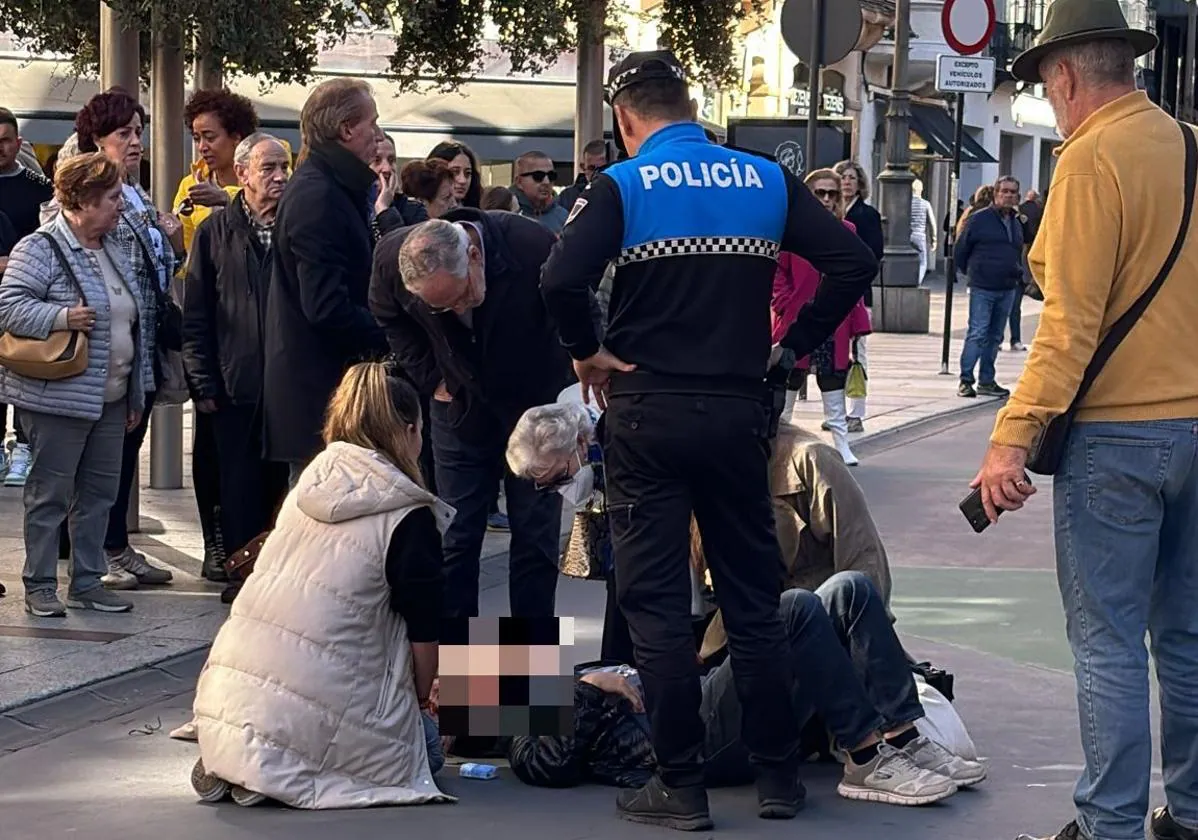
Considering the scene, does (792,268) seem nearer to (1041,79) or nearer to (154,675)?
(154,675)

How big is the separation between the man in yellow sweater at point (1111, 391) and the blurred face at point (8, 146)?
662cm

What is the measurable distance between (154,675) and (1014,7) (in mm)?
51181

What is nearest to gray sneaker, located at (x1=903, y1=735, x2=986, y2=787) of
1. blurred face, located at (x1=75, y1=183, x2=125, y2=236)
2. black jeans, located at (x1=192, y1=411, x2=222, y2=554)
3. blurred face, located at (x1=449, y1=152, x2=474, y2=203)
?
blurred face, located at (x1=75, y1=183, x2=125, y2=236)

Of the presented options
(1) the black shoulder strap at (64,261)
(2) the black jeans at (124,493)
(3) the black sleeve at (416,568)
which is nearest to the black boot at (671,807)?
(3) the black sleeve at (416,568)

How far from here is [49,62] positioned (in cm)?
1845

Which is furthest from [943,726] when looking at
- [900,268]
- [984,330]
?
[900,268]

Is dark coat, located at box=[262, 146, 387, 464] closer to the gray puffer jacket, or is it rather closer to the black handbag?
the gray puffer jacket

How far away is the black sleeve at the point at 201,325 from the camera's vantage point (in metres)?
8.56

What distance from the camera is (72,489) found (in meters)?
8.14

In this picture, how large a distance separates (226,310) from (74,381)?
772 mm

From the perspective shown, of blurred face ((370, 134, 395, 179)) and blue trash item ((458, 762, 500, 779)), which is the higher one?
blurred face ((370, 134, 395, 179))

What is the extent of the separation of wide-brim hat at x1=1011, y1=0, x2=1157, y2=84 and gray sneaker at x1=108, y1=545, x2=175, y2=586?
4975 millimetres

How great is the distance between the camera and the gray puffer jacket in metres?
7.97

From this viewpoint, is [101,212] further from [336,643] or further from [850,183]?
[850,183]
